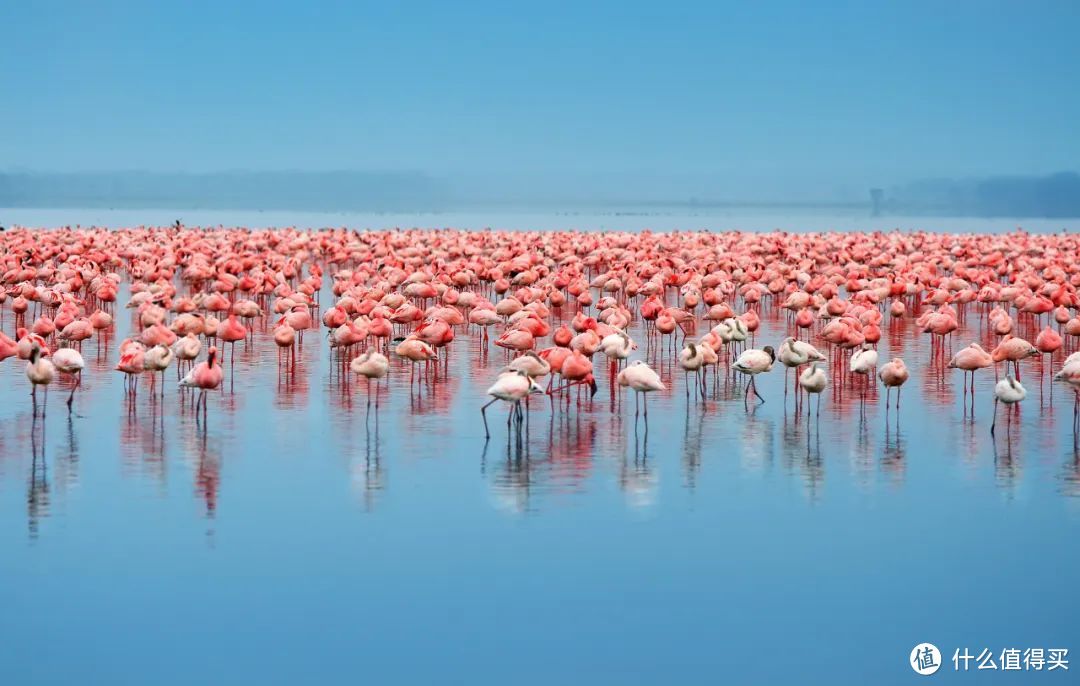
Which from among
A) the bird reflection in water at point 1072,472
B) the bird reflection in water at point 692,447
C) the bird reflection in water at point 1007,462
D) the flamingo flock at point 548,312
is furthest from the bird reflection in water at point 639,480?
the bird reflection in water at point 1072,472

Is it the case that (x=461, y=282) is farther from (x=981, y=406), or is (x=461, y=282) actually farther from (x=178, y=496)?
(x=178, y=496)

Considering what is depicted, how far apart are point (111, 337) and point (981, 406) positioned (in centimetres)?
1428

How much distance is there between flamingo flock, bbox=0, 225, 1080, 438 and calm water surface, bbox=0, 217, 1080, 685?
0.69 meters

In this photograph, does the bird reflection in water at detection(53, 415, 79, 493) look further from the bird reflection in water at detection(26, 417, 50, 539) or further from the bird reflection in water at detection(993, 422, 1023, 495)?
the bird reflection in water at detection(993, 422, 1023, 495)

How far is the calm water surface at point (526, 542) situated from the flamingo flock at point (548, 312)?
0.69 metres

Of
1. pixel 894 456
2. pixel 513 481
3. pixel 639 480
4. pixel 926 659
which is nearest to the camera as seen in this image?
pixel 926 659

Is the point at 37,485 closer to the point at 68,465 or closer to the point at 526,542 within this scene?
the point at 68,465

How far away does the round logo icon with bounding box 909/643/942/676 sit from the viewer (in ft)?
32.5

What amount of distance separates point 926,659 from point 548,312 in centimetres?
1748

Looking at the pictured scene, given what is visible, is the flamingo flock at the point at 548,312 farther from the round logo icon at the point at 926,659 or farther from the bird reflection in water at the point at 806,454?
the round logo icon at the point at 926,659

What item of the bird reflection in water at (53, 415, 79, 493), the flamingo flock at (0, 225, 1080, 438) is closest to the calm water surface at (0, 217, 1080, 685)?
the bird reflection in water at (53, 415, 79, 493)

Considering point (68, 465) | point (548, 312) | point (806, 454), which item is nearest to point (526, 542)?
point (806, 454)

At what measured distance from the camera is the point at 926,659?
1001cm

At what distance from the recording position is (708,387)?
2008cm
